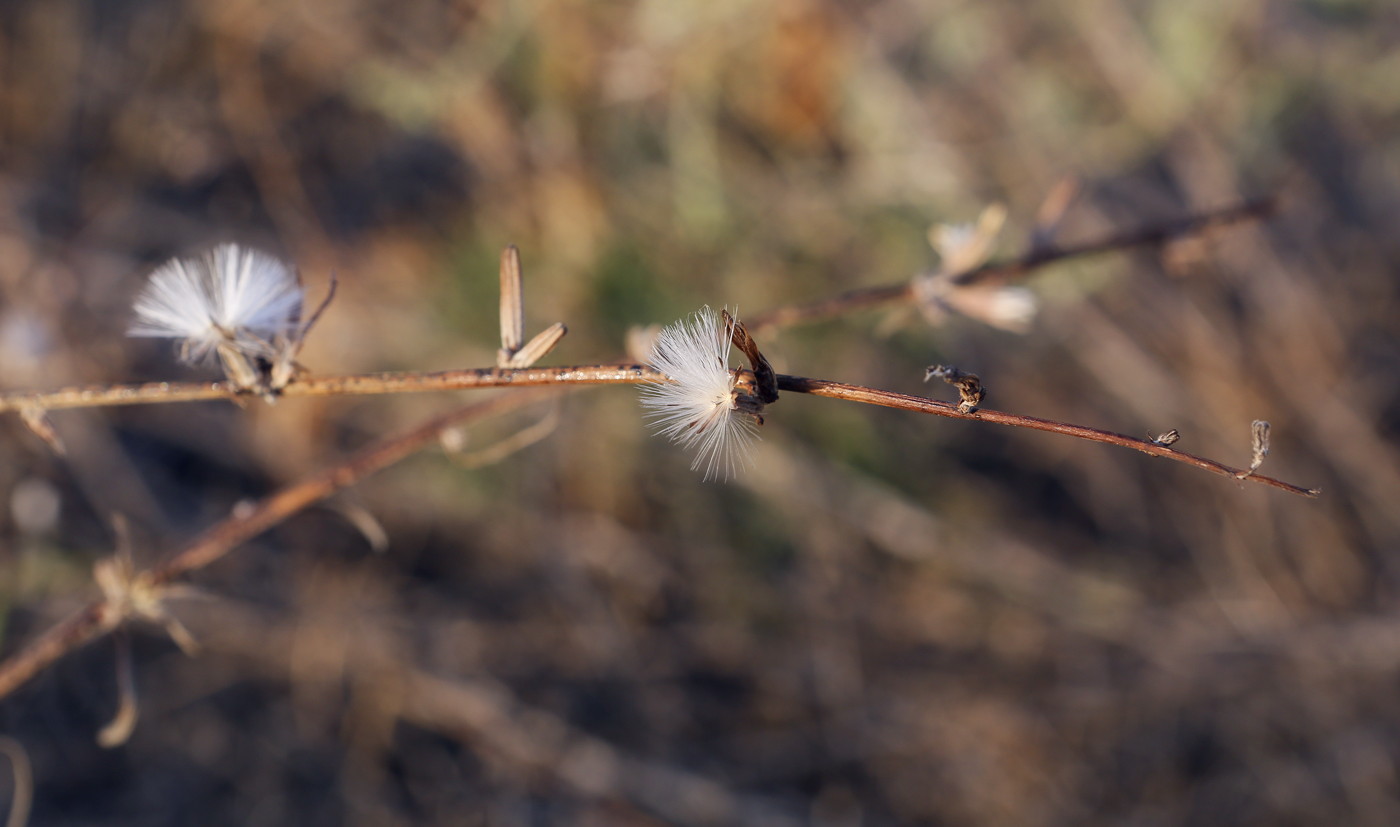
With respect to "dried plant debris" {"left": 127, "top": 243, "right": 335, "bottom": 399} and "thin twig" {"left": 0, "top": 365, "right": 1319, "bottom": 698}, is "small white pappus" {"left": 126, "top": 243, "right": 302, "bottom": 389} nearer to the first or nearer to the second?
"dried plant debris" {"left": 127, "top": 243, "right": 335, "bottom": 399}

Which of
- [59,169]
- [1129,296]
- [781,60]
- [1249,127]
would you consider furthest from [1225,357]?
[59,169]

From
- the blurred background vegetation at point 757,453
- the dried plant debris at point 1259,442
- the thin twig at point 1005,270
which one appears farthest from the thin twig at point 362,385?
the blurred background vegetation at point 757,453

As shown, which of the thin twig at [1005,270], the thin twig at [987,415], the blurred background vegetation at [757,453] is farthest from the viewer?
the blurred background vegetation at [757,453]

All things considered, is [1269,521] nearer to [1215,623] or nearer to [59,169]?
[1215,623]

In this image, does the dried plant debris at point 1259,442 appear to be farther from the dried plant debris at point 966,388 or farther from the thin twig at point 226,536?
the thin twig at point 226,536

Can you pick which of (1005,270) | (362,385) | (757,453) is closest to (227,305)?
(362,385)

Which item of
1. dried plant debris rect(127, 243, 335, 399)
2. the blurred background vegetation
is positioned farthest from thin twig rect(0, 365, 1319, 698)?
the blurred background vegetation
